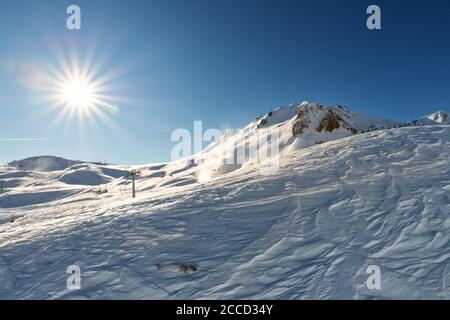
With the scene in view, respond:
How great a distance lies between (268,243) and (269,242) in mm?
66

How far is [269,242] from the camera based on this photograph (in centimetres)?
834

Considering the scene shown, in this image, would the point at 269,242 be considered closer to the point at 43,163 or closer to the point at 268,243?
the point at 268,243

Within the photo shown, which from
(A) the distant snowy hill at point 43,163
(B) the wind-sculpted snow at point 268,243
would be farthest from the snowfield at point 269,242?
(A) the distant snowy hill at point 43,163

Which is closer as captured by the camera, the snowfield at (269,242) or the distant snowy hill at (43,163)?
the snowfield at (269,242)

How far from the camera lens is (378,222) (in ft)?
28.1

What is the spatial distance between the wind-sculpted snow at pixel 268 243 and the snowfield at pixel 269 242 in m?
0.03

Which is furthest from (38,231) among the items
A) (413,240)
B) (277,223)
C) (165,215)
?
(413,240)

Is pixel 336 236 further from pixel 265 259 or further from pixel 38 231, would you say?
pixel 38 231

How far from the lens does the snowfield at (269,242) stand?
6.39 meters

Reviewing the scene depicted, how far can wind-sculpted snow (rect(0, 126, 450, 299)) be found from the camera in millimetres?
6387

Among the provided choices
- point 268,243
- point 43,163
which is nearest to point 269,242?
point 268,243

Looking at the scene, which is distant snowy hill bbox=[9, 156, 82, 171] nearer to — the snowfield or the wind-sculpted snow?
the snowfield

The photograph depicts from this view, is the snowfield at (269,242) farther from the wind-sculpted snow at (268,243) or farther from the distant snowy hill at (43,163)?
the distant snowy hill at (43,163)
